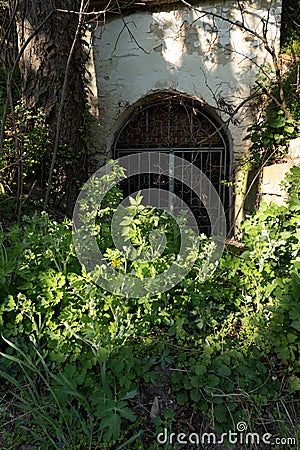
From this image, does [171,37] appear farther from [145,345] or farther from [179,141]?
[145,345]

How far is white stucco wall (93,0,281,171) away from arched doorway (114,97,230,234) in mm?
208

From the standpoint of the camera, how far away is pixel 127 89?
5551 mm

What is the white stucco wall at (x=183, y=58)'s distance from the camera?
5.15 metres

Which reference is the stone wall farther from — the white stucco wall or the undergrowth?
the white stucco wall

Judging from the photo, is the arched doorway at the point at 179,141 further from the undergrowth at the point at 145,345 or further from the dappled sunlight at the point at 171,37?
the undergrowth at the point at 145,345

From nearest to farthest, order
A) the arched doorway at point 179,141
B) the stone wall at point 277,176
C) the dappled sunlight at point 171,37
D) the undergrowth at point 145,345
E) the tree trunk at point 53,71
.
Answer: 1. the undergrowth at point 145,345
2. the stone wall at point 277,176
3. the tree trunk at point 53,71
4. the dappled sunlight at point 171,37
5. the arched doorway at point 179,141

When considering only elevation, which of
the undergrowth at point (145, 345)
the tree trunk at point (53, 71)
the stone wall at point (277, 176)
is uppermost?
the tree trunk at point (53, 71)

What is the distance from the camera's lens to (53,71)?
14.7ft

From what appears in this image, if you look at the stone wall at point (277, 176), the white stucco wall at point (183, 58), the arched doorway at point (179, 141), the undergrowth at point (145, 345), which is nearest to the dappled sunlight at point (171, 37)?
the white stucco wall at point (183, 58)

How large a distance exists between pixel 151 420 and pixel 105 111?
14.7 ft

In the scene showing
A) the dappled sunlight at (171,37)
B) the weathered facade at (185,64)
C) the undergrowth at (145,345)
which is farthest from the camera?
the dappled sunlight at (171,37)

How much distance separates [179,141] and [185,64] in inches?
37.9

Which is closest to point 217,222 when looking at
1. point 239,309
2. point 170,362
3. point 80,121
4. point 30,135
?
point 80,121

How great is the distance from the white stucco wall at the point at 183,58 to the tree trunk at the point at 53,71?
885 mm
